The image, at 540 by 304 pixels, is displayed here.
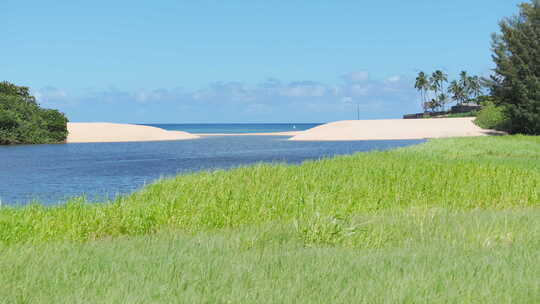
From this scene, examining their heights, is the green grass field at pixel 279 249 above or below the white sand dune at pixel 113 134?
below

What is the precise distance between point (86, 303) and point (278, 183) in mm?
12285

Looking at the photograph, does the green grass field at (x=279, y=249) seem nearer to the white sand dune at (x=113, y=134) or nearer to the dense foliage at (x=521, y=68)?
the dense foliage at (x=521, y=68)

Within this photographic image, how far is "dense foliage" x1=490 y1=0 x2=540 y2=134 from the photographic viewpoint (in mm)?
48188

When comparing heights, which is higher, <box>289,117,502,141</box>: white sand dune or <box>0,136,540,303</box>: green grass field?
<box>289,117,502,141</box>: white sand dune

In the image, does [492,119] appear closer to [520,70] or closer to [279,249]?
[520,70]

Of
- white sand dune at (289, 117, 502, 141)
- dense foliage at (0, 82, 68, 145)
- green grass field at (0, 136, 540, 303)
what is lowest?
green grass field at (0, 136, 540, 303)

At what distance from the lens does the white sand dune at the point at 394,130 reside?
248ft

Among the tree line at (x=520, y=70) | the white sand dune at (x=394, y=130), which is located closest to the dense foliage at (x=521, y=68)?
the tree line at (x=520, y=70)

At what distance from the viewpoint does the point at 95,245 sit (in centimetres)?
840

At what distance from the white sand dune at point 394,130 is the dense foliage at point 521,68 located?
18.5 metres

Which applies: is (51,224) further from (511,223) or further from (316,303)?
(511,223)

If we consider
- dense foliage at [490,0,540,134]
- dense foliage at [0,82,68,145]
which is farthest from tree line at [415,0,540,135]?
dense foliage at [0,82,68,145]

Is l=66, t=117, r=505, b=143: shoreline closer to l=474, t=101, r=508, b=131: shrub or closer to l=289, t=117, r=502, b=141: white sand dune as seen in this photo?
l=289, t=117, r=502, b=141: white sand dune

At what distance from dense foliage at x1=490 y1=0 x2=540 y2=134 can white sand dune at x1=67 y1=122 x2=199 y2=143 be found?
57996 mm
